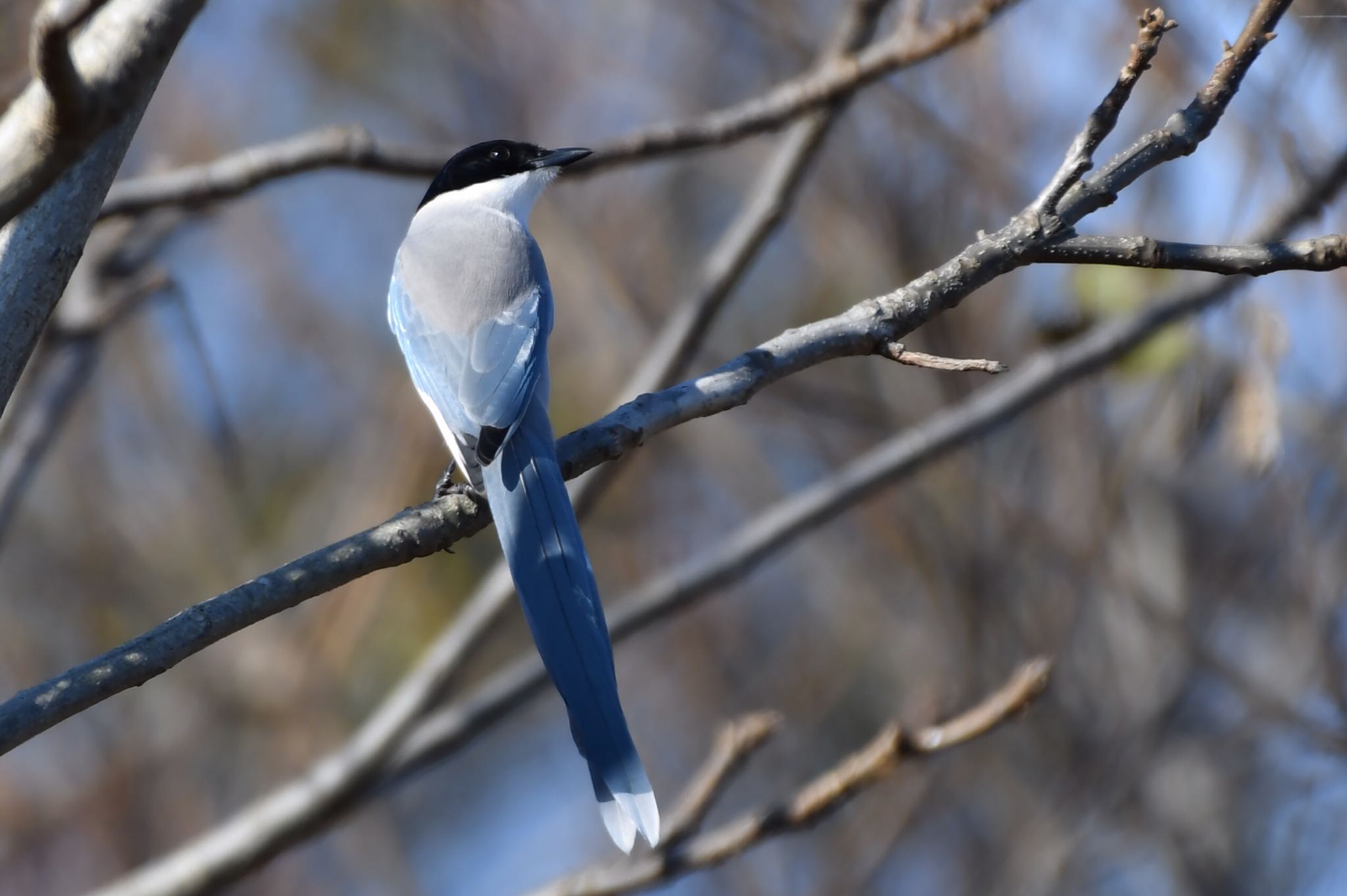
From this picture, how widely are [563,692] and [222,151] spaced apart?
5.95 m

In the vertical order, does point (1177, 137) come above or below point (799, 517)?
above

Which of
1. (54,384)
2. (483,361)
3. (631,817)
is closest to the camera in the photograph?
(631,817)

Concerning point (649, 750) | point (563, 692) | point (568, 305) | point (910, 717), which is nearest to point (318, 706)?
point (649, 750)

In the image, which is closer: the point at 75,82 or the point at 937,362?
the point at 75,82

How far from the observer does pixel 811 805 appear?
272 cm

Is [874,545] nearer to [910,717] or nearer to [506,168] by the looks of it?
[910,717]

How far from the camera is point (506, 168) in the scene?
4.35 metres

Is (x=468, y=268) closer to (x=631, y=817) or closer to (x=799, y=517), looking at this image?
(x=799, y=517)

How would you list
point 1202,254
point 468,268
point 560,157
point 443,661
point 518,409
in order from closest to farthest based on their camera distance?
1. point 1202,254
2. point 518,409
3. point 468,268
4. point 443,661
5. point 560,157

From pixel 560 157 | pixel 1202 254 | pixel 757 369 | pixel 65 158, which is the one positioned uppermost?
pixel 65 158

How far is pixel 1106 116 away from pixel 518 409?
133cm

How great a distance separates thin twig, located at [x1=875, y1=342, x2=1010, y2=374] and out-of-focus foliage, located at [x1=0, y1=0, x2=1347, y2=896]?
1.31 m

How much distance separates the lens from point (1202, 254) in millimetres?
2299

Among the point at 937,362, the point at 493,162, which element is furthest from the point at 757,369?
the point at 493,162
